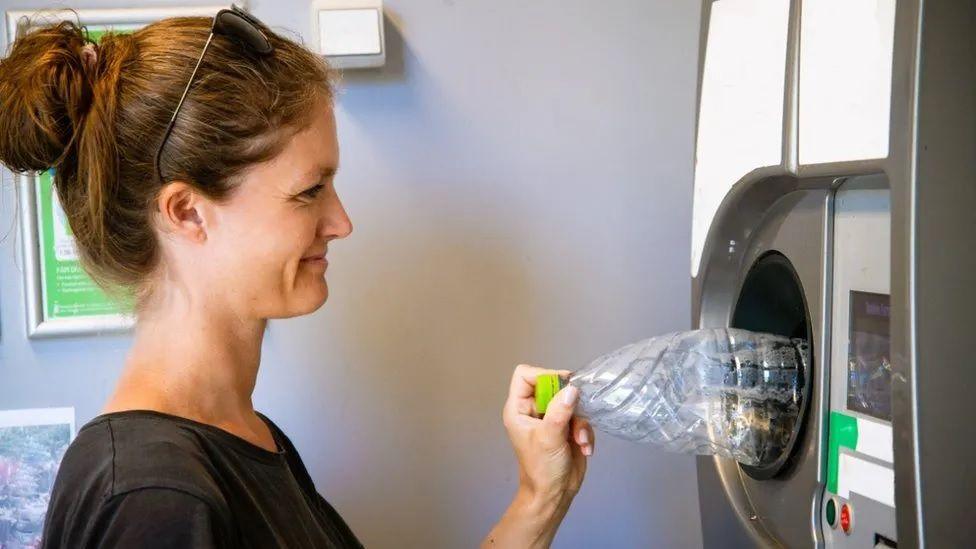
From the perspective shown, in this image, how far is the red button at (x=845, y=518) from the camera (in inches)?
40.4

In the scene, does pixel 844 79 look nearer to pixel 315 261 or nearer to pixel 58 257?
pixel 315 261

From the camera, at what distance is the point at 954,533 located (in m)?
0.84

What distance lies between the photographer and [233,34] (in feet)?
3.69

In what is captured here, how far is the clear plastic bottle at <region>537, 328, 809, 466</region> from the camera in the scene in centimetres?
119

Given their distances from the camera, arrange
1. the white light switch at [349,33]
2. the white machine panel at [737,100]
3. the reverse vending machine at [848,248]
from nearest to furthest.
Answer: the reverse vending machine at [848,248], the white machine panel at [737,100], the white light switch at [349,33]

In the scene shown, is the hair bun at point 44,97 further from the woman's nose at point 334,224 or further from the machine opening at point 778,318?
the machine opening at point 778,318

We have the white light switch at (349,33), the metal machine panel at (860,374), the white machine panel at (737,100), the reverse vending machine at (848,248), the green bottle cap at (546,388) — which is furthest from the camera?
the white light switch at (349,33)

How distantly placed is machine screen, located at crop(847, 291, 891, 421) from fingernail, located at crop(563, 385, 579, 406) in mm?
353

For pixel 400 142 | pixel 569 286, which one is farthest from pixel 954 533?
pixel 400 142

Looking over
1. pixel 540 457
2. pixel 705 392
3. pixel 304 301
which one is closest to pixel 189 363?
pixel 304 301

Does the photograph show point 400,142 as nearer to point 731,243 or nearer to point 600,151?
point 600,151

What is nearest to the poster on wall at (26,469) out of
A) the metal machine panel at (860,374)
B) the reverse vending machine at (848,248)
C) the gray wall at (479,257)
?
the gray wall at (479,257)

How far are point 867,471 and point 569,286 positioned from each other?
0.83 metres

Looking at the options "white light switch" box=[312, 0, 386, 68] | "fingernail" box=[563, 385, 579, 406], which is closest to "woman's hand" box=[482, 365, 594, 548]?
"fingernail" box=[563, 385, 579, 406]
